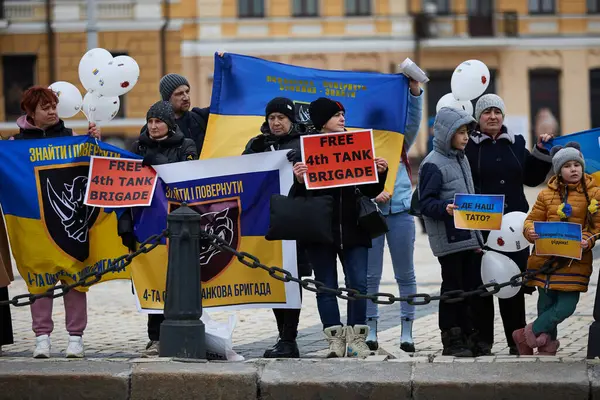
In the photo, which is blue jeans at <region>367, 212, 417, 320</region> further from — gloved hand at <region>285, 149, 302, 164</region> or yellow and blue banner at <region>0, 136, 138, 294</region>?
yellow and blue banner at <region>0, 136, 138, 294</region>

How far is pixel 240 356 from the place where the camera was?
8.61m

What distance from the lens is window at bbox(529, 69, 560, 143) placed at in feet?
134

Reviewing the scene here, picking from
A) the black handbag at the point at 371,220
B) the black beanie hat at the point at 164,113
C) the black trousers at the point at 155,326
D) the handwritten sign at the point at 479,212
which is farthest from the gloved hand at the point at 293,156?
the black trousers at the point at 155,326

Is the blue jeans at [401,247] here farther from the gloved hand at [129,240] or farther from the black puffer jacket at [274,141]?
the gloved hand at [129,240]

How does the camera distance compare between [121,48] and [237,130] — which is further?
[121,48]

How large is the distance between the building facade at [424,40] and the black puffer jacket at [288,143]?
30.9 meters

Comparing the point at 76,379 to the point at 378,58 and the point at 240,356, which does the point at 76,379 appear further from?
the point at 378,58

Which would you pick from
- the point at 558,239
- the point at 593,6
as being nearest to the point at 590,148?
the point at 558,239

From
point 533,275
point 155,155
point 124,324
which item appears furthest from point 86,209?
point 533,275

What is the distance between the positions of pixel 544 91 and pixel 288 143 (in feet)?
110

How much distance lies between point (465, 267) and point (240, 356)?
1630mm

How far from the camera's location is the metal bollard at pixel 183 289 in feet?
26.6

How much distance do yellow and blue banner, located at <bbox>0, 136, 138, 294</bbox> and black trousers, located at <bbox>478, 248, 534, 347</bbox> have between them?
260 cm

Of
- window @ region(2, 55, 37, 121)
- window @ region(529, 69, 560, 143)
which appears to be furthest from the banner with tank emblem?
window @ region(529, 69, 560, 143)
